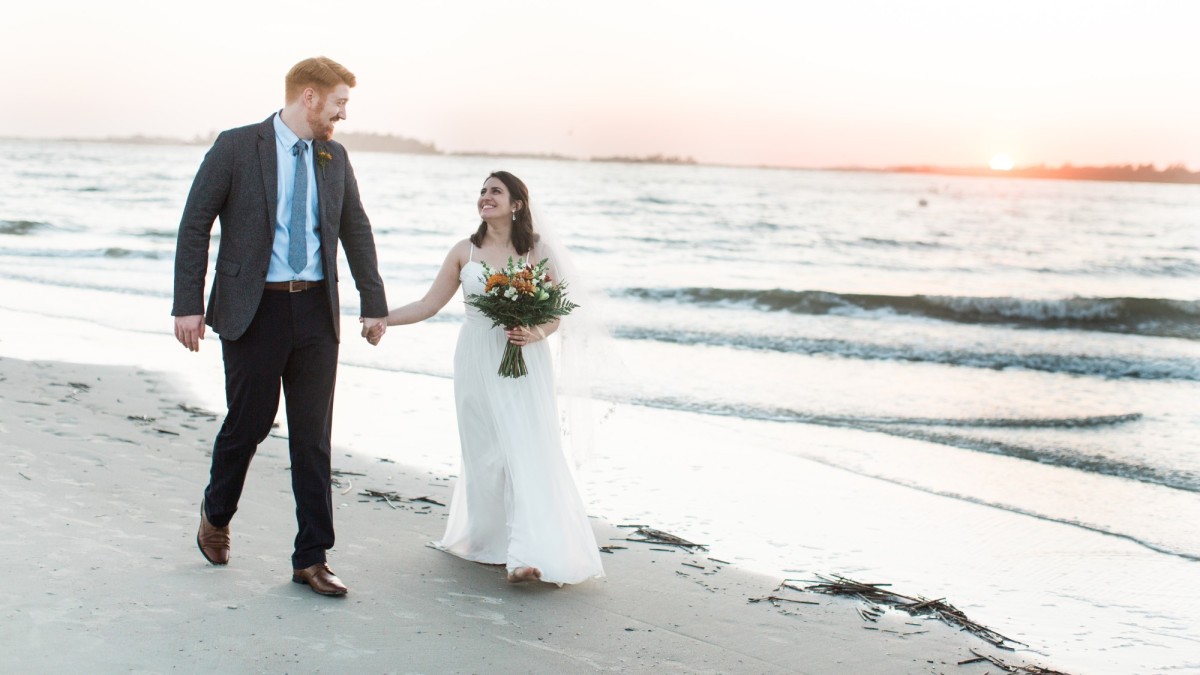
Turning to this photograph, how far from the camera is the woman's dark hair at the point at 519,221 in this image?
17.4 ft

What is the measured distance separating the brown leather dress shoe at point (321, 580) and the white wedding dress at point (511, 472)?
0.82 metres

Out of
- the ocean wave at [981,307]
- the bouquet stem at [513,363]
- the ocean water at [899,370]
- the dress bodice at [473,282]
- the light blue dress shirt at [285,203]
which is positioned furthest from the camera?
the ocean wave at [981,307]

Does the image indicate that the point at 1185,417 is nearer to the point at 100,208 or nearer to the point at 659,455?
the point at 659,455

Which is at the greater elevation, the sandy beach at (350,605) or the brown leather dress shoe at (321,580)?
the brown leather dress shoe at (321,580)

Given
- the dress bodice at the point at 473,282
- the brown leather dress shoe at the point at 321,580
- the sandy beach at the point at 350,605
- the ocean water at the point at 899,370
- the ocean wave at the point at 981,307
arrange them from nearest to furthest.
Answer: the sandy beach at the point at 350,605, the brown leather dress shoe at the point at 321,580, the dress bodice at the point at 473,282, the ocean water at the point at 899,370, the ocean wave at the point at 981,307

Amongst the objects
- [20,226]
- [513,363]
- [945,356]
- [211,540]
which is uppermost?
[513,363]

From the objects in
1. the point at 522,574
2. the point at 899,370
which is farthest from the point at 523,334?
the point at 899,370

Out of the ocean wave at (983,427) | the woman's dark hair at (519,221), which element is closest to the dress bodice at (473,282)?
the woman's dark hair at (519,221)

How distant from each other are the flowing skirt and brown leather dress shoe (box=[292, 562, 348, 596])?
824 millimetres

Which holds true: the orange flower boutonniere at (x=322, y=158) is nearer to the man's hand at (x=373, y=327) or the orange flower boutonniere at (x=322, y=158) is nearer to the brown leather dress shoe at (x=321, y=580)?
the man's hand at (x=373, y=327)

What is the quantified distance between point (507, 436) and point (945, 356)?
41.7 ft

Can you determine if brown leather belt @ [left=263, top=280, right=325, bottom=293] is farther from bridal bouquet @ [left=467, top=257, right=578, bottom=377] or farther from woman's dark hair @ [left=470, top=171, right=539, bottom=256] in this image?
woman's dark hair @ [left=470, top=171, right=539, bottom=256]

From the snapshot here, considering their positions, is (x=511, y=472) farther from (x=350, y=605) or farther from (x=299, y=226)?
(x=299, y=226)

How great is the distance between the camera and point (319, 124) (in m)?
4.27
